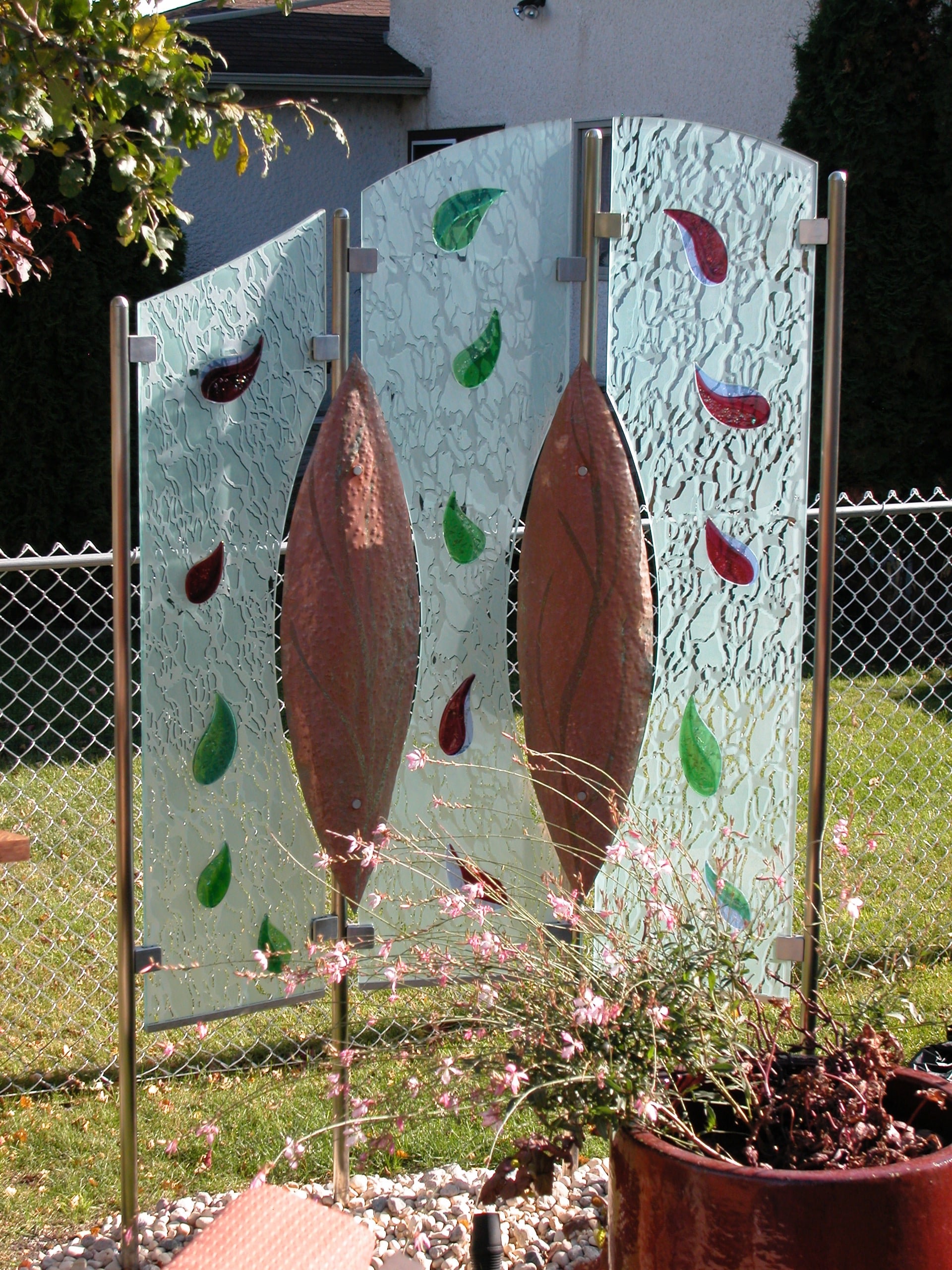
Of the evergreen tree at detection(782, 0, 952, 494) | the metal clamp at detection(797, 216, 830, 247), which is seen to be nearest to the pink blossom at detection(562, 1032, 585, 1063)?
Result: the metal clamp at detection(797, 216, 830, 247)

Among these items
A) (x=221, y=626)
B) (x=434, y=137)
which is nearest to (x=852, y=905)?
(x=221, y=626)

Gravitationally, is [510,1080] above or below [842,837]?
below

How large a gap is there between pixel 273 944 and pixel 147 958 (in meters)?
0.28

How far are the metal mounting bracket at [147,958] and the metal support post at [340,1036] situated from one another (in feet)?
1.25

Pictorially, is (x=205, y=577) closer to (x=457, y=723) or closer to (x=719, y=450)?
(x=457, y=723)

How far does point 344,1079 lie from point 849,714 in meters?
4.47

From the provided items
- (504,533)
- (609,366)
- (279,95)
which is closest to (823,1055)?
(504,533)

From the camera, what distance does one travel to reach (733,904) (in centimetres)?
287

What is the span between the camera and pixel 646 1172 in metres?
1.88

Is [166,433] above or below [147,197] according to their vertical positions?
below

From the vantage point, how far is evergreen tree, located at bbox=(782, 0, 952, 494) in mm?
7656

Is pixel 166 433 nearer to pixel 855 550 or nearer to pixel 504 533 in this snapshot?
pixel 504 533

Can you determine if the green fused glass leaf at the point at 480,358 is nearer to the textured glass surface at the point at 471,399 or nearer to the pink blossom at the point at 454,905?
the textured glass surface at the point at 471,399

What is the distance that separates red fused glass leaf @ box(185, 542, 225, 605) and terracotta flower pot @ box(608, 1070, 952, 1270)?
1417mm
